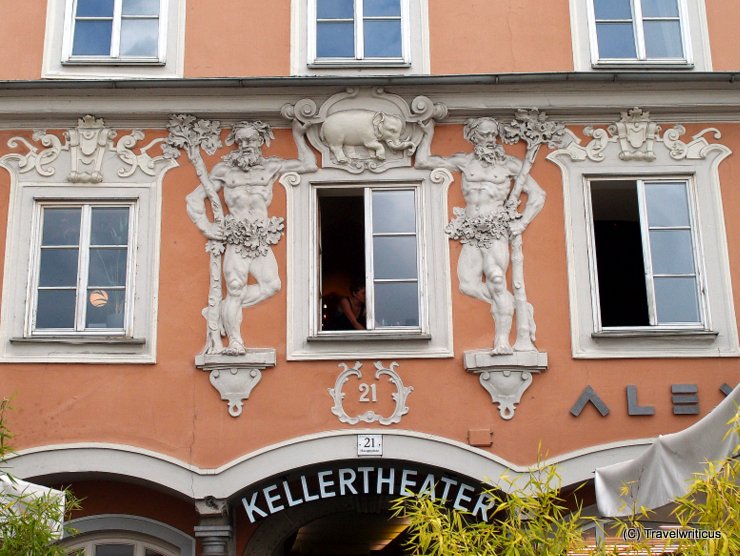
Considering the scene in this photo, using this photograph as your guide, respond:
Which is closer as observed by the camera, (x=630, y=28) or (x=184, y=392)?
(x=184, y=392)

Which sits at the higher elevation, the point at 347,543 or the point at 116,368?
the point at 116,368

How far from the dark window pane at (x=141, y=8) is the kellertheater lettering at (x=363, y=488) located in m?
5.37

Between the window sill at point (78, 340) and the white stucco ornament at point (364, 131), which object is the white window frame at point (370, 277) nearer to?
the white stucco ornament at point (364, 131)

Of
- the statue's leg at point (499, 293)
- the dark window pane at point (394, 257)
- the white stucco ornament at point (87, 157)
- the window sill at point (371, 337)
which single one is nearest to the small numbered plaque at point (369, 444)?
the window sill at point (371, 337)

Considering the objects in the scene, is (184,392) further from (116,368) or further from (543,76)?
(543,76)

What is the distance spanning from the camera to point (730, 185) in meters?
10.8

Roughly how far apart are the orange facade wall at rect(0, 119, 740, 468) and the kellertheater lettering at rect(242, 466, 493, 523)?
0.43 meters

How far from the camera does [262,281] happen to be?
1060 cm

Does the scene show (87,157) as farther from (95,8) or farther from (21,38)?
(95,8)

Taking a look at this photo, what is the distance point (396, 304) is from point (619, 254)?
2.46 m

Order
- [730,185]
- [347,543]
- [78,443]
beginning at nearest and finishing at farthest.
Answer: [78,443], [730,185], [347,543]

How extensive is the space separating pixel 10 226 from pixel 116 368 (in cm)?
191

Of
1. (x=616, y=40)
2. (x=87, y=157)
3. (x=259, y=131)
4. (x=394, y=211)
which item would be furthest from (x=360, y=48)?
(x=87, y=157)

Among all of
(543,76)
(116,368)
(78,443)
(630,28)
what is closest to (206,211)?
(116,368)
